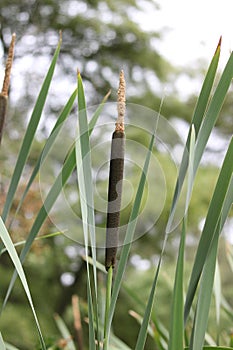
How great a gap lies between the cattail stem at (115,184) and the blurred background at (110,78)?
3686 millimetres

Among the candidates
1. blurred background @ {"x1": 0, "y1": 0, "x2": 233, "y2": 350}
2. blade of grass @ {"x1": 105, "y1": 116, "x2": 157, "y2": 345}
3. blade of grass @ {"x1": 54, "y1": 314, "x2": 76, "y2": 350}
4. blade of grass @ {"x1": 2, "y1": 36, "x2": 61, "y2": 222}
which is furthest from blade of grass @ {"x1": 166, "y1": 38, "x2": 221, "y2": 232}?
blurred background @ {"x1": 0, "y1": 0, "x2": 233, "y2": 350}

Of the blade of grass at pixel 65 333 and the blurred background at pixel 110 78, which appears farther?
the blurred background at pixel 110 78

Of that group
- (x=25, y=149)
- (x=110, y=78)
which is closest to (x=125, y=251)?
(x=25, y=149)

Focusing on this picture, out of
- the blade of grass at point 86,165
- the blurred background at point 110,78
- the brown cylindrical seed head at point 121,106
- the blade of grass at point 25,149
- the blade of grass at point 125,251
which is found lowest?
the blade of grass at point 125,251

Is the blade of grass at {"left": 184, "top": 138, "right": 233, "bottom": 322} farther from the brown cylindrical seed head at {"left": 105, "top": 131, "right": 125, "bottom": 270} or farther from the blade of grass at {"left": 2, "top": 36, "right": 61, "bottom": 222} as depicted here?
the blade of grass at {"left": 2, "top": 36, "right": 61, "bottom": 222}

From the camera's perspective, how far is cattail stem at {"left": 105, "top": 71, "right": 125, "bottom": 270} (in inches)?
14.4

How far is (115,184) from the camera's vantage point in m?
0.37

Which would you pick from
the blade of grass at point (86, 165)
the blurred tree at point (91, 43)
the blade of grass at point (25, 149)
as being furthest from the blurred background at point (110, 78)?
the blade of grass at point (86, 165)

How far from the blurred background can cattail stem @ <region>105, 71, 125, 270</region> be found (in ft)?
12.1

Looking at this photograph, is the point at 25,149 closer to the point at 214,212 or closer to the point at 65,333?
the point at 214,212

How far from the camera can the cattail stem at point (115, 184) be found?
365mm

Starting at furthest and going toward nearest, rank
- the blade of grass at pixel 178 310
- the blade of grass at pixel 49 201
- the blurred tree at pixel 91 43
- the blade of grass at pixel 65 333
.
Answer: the blurred tree at pixel 91 43 < the blade of grass at pixel 65 333 < the blade of grass at pixel 49 201 < the blade of grass at pixel 178 310

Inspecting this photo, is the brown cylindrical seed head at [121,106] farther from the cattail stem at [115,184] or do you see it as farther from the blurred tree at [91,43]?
the blurred tree at [91,43]

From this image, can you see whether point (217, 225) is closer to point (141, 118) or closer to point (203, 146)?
point (203, 146)
